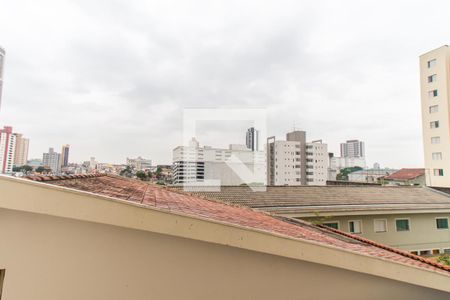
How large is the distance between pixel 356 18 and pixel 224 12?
4.74m

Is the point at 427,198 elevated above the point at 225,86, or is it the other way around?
the point at 225,86

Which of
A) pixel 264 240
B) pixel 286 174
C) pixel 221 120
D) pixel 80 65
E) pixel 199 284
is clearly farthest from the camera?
pixel 286 174

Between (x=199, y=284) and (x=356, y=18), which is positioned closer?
(x=199, y=284)

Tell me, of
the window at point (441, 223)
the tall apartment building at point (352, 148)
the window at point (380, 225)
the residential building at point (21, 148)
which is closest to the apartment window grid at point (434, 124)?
the window at point (441, 223)

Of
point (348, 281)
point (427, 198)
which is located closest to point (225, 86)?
point (348, 281)

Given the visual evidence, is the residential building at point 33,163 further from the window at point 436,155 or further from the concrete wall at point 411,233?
the window at point 436,155

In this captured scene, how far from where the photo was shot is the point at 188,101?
11.0 m

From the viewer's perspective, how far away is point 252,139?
44.2 feet

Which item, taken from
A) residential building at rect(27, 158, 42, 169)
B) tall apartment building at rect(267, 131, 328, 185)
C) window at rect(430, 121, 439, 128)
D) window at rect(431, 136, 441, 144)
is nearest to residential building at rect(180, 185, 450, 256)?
residential building at rect(27, 158, 42, 169)

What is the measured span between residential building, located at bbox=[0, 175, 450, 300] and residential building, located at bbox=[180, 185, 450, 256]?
26.4 feet

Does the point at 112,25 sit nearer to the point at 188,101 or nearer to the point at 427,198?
the point at 188,101

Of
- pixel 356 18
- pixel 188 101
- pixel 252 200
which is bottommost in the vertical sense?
pixel 252 200

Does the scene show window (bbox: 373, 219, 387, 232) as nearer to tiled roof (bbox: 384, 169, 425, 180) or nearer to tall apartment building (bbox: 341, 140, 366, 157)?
tiled roof (bbox: 384, 169, 425, 180)

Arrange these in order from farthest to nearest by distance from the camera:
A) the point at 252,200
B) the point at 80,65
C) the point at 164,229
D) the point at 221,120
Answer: the point at 252,200, the point at 221,120, the point at 80,65, the point at 164,229
